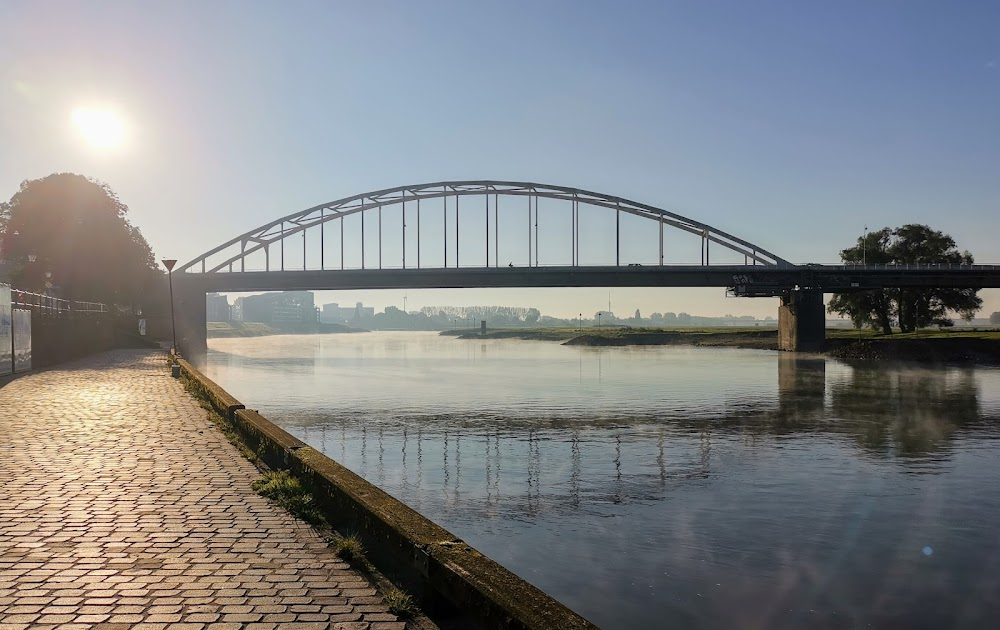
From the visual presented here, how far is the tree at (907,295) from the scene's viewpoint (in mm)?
90375

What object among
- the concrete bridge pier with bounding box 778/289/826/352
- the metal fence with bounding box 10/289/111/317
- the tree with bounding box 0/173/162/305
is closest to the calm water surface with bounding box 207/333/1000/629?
the metal fence with bounding box 10/289/111/317

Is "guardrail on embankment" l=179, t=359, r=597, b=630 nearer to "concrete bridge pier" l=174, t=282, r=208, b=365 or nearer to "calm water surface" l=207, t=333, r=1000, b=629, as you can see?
"calm water surface" l=207, t=333, r=1000, b=629

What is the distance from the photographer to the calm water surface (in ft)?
27.0

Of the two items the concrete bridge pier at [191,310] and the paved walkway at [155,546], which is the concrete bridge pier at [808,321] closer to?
the concrete bridge pier at [191,310]

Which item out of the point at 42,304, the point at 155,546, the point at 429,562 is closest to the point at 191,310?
the point at 42,304

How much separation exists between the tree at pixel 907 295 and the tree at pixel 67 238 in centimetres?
8012

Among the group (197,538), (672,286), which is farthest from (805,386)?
(672,286)

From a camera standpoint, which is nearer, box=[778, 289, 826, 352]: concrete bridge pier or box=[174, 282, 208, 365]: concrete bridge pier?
box=[778, 289, 826, 352]: concrete bridge pier

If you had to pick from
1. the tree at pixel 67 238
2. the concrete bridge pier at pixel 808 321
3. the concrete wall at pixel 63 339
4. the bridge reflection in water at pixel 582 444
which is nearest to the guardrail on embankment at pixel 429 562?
the bridge reflection in water at pixel 582 444

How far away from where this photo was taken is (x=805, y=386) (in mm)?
38094

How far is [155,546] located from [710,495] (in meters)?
8.71

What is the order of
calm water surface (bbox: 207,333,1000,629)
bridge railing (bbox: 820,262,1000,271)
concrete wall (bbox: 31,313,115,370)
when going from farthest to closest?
bridge railing (bbox: 820,262,1000,271) < concrete wall (bbox: 31,313,115,370) < calm water surface (bbox: 207,333,1000,629)

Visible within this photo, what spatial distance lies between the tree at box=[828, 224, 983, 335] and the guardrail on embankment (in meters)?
95.1

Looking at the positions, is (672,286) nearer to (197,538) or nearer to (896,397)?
(896,397)
